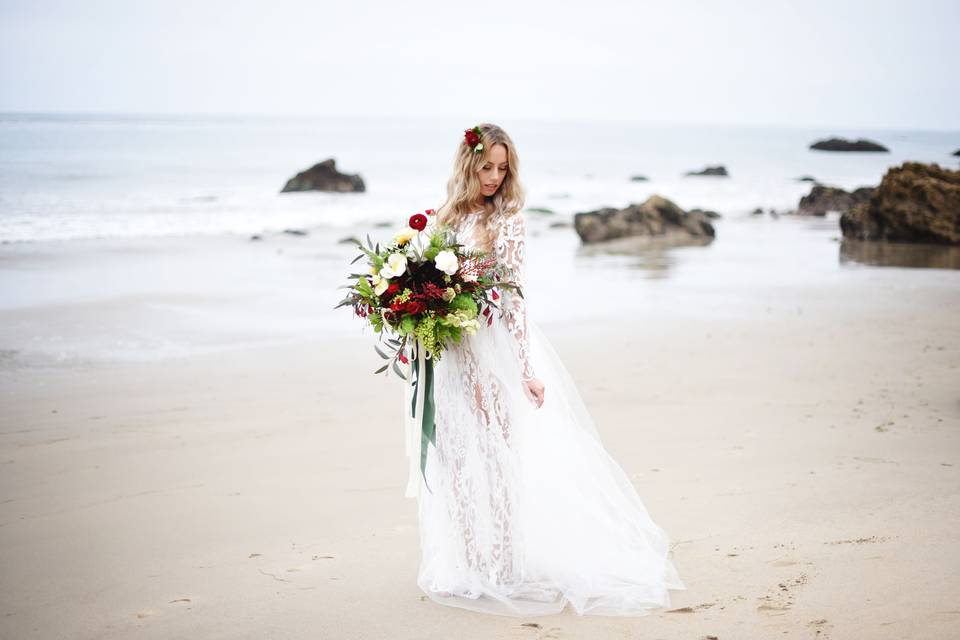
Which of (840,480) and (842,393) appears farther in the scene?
(842,393)

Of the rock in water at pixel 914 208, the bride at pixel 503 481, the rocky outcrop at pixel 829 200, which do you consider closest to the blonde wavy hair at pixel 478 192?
the bride at pixel 503 481

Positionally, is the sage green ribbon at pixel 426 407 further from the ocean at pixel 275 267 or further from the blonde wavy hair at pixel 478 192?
the ocean at pixel 275 267

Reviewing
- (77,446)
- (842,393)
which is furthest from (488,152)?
(842,393)

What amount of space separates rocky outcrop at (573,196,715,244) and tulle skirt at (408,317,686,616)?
1553 cm

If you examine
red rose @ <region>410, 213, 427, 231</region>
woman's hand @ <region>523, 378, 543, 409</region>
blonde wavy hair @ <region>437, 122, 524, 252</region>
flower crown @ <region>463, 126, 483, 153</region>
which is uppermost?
flower crown @ <region>463, 126, 483, 153</region>

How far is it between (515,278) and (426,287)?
0.46 m

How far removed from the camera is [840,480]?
5.16 m

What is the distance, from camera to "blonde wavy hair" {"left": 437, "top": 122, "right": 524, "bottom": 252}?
374 cm

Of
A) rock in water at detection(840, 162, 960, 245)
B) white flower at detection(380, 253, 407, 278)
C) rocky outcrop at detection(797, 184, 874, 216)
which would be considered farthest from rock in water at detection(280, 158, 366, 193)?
white flower at detection(380, 253, 407, 278)

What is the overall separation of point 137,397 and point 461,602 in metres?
4.65

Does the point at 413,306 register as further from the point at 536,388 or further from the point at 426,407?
the point at 536,388

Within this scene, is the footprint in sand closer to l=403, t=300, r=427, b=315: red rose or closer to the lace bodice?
the lace bodice

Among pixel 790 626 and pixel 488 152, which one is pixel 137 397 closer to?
pixel 488 152

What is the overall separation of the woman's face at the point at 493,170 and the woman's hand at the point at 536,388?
0.90 metres
